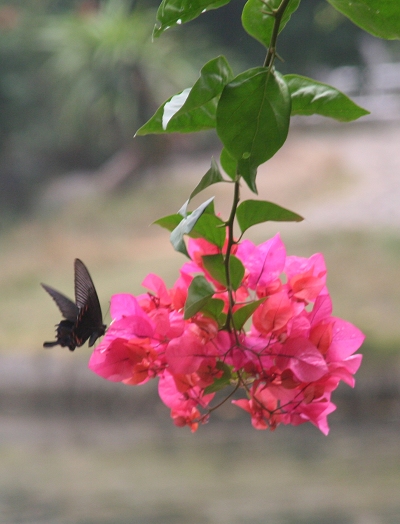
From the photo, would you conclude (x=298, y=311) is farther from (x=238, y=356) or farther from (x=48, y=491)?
(x=48, y=491)

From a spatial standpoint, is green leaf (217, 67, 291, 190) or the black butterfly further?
the black butterfly

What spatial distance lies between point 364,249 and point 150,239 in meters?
1.24

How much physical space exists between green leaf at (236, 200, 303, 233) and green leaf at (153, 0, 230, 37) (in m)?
0.08

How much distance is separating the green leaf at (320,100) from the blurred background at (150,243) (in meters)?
1.98

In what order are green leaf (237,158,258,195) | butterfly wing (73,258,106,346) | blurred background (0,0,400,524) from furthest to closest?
blurred background (0,0,400,524), butterfly wing (73,258,106,346), green leaf (237,158,258,195)

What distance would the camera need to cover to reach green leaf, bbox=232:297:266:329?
1.05 ft

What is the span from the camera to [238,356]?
33 centimetres

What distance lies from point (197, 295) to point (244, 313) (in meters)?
0.03

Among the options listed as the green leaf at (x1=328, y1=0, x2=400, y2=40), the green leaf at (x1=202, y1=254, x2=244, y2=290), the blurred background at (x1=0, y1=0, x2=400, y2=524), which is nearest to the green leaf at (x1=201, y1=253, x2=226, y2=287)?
the green leaf at (x1=202, y1=254, x2=244, y2=290)

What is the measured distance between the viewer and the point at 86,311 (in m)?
0.39

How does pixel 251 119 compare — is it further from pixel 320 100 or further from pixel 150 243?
pixel 150 243

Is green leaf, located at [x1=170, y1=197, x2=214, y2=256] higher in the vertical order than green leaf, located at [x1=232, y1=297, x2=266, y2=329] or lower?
higher

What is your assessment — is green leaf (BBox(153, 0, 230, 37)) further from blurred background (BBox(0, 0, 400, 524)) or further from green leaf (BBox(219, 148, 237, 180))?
blurred background (BBox(0, 0, 400, 524))

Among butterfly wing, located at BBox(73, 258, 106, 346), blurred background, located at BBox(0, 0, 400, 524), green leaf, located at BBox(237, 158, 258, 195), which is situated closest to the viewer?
green leaf, located at BBox(237, 158, 258, 195)
